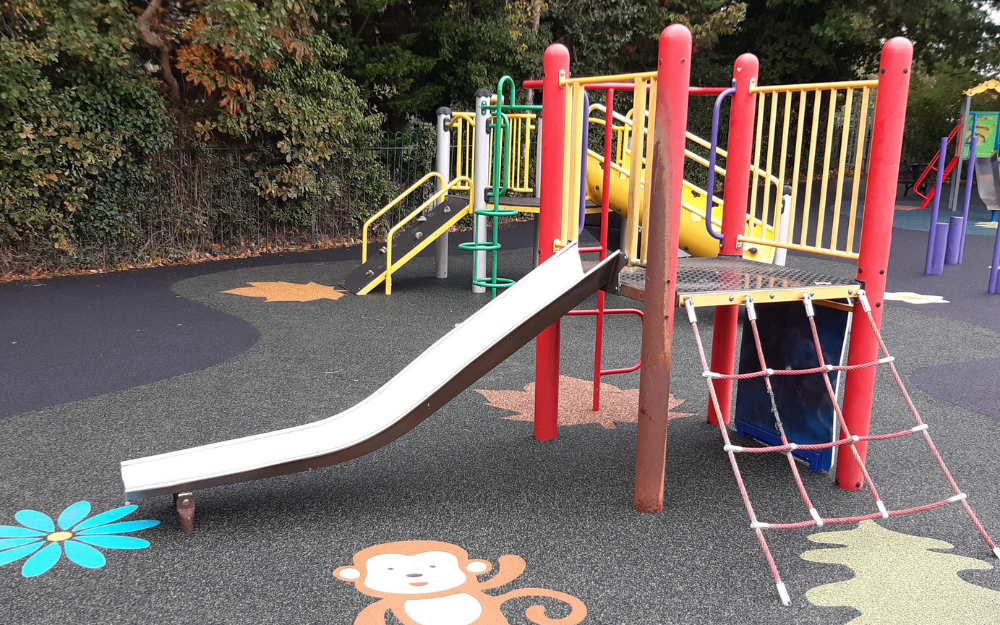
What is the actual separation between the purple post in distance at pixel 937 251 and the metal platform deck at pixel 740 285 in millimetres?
6918

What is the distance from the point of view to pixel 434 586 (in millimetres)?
2674

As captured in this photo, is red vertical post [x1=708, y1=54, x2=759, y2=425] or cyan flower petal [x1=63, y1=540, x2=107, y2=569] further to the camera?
red vertical post [x1=708, y1=54, x2=759, y2=425]

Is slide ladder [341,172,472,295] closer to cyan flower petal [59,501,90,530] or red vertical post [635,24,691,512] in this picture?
cyan flower petal [59,501,90,530]

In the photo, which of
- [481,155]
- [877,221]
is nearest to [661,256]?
[877,221]

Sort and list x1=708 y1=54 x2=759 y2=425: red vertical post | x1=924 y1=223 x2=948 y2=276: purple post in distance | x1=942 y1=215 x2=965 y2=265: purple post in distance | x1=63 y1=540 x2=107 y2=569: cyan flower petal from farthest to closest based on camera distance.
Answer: x1=942 y1=215 x2=965 y2=265: purple post in distance → x1=924 y1=223 x2=948 y2=276: purple post in distance → x1=708 y1=54 x2=759 y2=425: red vertical post → x1=63 y1=540 x2=107 y2=569: cyan flower petal

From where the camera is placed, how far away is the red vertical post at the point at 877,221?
3.22 meters

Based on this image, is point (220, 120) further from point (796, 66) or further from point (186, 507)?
point (796, 66)

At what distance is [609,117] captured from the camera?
141 inches

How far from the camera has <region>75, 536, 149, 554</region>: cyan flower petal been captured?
290 centimetres

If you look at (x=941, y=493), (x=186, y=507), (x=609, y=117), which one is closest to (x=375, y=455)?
(x=186, y=507)

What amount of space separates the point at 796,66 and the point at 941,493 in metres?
17.8

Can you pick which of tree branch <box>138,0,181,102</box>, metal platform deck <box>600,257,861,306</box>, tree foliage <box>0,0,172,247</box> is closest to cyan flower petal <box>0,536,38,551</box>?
metal platform deck <box>600,257,861,306</box>

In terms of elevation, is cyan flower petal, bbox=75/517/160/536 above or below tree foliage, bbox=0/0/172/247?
below

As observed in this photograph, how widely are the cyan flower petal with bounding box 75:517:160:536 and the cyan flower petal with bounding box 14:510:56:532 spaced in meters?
0.12
